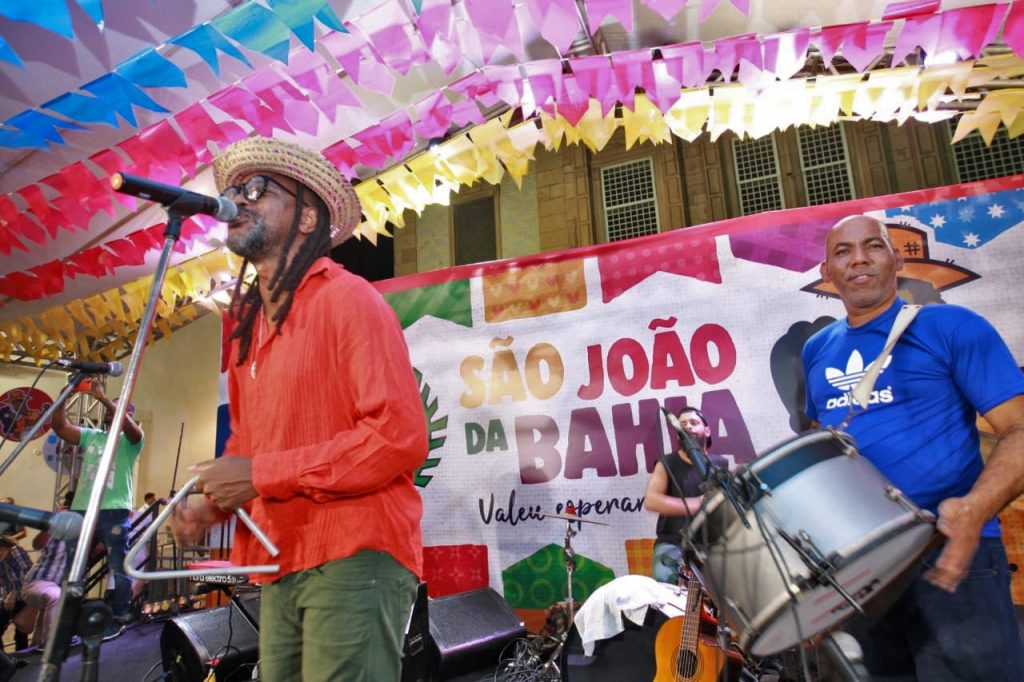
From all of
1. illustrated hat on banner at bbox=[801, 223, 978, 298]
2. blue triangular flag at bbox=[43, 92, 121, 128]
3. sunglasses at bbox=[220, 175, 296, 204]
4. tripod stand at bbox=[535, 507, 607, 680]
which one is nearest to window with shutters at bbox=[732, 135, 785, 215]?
illustrated hat on banner at bbox=[801, 223, 978, 298]

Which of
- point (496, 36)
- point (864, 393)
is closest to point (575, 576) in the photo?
point (864, 393)

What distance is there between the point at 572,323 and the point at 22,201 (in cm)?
457

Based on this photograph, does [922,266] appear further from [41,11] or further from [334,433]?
[41,11]

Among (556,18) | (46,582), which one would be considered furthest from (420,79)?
(46,582)

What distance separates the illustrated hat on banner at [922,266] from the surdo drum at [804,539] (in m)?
3.37

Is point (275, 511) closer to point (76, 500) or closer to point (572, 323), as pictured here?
point (572, 323)

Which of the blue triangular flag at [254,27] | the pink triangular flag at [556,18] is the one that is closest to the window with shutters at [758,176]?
the pink triangular flag at [556,18]

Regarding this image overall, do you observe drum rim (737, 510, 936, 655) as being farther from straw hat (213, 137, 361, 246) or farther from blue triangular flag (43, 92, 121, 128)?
blue triangular flag (43, 92, 121, 128)

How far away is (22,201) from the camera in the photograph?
5.12 metres

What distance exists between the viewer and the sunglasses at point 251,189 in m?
1.72

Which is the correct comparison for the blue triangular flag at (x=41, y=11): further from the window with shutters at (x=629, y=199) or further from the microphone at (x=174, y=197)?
the window with shutters at (x=629, y=199)

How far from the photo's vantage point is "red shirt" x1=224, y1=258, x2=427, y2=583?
1.38 metres

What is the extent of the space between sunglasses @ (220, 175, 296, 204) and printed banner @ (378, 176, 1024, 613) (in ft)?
12.3

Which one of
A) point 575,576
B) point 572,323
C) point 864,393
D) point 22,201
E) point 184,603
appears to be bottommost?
point 184,603
